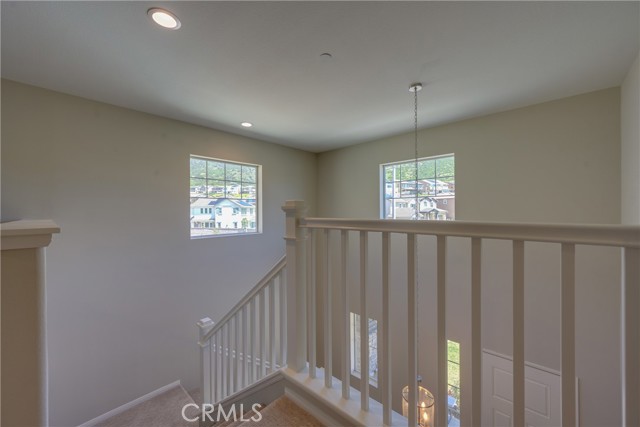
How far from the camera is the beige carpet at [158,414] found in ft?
8.96

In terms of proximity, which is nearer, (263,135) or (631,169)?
(631,169)

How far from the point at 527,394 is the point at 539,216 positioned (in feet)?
6.85

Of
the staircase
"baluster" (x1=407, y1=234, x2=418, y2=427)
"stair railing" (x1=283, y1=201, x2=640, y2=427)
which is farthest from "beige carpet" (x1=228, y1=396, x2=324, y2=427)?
"baluster" (x1=407, y1=234, x2=418, y2=427)

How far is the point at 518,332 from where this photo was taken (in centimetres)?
81

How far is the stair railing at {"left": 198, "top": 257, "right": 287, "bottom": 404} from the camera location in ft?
5.52

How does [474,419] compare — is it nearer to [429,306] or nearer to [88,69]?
[429,306]

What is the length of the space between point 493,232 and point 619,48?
2307mm

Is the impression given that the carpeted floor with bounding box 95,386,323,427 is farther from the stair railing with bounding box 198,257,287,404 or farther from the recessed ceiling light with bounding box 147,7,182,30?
the recessed ceiling light with bounding box 147,7,182,30

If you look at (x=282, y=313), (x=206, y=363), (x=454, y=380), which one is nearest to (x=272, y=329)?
(x=282, y=313)

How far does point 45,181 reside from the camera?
247 cm

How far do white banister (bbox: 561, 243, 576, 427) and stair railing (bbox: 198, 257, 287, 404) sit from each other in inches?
50.5

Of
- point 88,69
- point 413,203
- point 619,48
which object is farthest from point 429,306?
point 88,69

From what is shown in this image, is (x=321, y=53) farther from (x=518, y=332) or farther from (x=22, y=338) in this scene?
(x=22, y=338)

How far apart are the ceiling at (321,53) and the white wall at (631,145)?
15 cm
